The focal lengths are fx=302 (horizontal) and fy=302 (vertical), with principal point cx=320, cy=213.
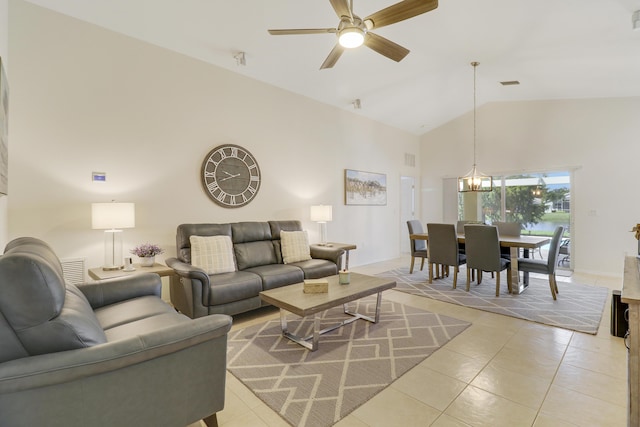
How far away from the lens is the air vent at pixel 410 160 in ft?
24.4

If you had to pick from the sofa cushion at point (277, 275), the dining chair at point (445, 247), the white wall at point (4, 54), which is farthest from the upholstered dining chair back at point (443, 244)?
the white wall at point (4, 54)

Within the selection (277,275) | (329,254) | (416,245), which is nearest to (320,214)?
(329,254)

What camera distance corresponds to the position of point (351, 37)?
241cm

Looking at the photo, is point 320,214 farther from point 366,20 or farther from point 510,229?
point 510,229

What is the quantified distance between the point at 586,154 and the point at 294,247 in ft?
18.4

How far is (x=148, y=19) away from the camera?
125 inches

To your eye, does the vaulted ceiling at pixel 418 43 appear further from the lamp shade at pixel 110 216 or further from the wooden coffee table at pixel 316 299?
the wooden coffee table at pixel 316 299

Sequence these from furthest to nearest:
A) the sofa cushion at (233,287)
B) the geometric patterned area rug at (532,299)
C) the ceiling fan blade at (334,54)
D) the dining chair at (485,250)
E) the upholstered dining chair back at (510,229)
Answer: the upholstered dining chair back at (510,229) → the dining chair at (485,250) → the geometric patterned area rug at (532,299) → the sofa cushion at (233,287) → the ceiling fan blade at (334,54)

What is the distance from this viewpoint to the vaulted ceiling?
3092 mm

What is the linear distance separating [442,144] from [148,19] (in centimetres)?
647

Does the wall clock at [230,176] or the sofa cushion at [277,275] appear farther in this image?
the wall clock at [230,176]

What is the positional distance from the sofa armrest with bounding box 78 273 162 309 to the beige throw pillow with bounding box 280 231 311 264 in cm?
178

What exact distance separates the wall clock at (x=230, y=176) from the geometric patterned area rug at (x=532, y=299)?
2.66 m

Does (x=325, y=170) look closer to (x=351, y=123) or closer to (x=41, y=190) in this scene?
(x=351, y=123)
